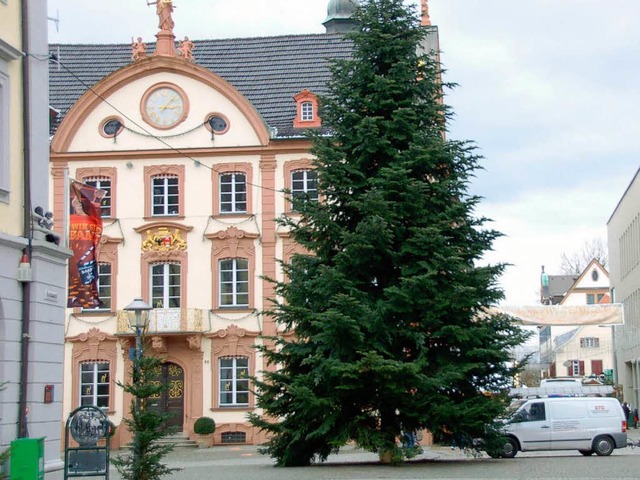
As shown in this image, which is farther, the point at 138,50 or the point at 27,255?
the point at 138,50

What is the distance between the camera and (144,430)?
1748 cm

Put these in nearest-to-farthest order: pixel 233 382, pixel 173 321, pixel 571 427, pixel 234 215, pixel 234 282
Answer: pixel 571 427 < pixel 173 321 < pixel 233 382 < pixel 234 282 < pixel 234 215

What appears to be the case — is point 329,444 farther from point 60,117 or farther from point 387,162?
point 60,117

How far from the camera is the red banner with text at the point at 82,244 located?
72.7 feet

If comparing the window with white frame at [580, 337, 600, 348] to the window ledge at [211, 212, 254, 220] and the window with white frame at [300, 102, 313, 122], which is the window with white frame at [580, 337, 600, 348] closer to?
the window with white frame at [300, 102, 313, 122]

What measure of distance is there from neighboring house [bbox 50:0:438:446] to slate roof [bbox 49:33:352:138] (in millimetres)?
1856

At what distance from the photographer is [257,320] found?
42.4 m

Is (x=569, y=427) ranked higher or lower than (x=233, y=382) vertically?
lower

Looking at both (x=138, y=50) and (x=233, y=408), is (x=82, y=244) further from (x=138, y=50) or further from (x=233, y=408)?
(x=138, y=50)

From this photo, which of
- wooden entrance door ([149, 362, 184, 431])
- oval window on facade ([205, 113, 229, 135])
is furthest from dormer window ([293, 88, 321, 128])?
wooden entrance door ([149, 362, 184, 431])

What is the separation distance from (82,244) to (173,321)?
1964 centimetres

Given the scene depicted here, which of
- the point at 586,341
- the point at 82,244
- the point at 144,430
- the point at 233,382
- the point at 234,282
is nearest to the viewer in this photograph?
the point at 144,430

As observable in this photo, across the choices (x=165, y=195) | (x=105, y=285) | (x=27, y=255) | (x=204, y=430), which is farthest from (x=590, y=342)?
(x=27, y=255)

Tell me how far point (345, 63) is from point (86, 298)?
9130 millimetres
